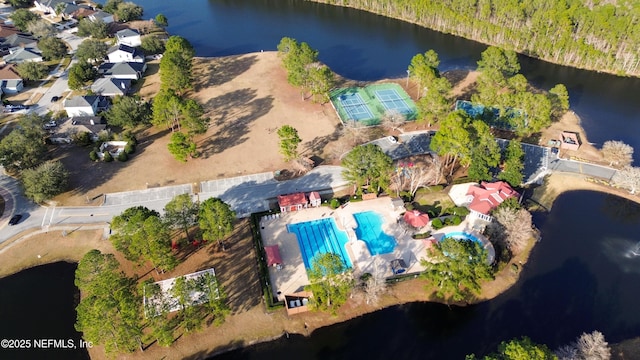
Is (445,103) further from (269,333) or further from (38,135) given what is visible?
(38,135)

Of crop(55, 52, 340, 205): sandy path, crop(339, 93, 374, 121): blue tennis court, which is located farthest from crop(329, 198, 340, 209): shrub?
crop(339, 93, 374, 121): blue tennis court

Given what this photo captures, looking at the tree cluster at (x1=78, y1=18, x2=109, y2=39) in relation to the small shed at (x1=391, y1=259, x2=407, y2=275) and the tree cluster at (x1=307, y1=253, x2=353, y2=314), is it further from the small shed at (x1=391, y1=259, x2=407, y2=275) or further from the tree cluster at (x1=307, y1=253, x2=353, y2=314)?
the small shed at (x1=391, y1=259, x2=407, y2=275)

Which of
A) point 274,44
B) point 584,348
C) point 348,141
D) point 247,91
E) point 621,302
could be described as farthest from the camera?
point 274,44

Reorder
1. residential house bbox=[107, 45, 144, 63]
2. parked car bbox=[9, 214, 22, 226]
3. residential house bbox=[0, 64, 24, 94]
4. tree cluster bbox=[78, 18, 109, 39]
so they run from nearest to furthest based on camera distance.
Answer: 1. parked car bbox=[9, 214, 22, 226]
2. residential house bbox=[0, 64, 24, 94]
3. residential house bbox=[107, 45, 144, 63]
4. tree cluster bbox=[78, 18, 109, 39]

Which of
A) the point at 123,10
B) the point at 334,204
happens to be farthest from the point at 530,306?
the point at 123,10

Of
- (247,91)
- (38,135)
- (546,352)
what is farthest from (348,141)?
(38,135)

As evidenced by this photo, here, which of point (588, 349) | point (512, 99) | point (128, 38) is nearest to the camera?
point (588, 349)

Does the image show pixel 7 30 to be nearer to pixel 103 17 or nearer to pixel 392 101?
pixel 103 17
